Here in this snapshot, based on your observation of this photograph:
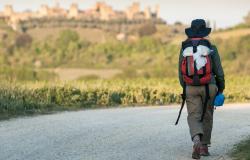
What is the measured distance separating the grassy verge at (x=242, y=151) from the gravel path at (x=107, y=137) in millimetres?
181

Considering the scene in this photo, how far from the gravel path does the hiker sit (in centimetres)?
54

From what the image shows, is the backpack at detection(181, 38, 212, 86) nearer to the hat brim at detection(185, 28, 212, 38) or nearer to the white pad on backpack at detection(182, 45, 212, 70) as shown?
the white pad on backpack at detection(182, 45, 212, 70)

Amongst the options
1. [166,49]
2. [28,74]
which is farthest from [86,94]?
[166,49]

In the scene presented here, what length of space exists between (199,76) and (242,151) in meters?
1.49

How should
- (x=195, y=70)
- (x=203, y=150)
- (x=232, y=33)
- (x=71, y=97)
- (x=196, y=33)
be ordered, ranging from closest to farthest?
1. (x=195, y=70)
2. (x=196, y=33)
3. (x=203, y=150)
4. (x=71, y=97)
5. (x=232, y=33)

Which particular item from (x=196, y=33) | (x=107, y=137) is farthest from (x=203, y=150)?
(x=107, y=137)

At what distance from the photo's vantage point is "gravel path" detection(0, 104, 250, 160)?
10055mm

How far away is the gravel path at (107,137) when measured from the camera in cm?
1005

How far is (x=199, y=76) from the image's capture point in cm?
948

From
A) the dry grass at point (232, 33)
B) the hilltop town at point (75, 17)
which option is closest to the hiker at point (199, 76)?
the dry grass at point (232, 33)

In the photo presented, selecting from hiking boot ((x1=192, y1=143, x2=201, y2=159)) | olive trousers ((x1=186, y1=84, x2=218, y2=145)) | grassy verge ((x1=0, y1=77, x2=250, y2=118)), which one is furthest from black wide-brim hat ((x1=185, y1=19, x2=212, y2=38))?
grassy verge ((x1=0, y1=77, x2=250, y2=118))

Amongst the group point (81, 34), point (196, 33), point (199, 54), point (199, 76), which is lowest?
point (199, 76)

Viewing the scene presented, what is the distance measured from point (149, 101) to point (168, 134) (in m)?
13.7

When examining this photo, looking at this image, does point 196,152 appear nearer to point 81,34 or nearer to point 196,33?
point 196,33
